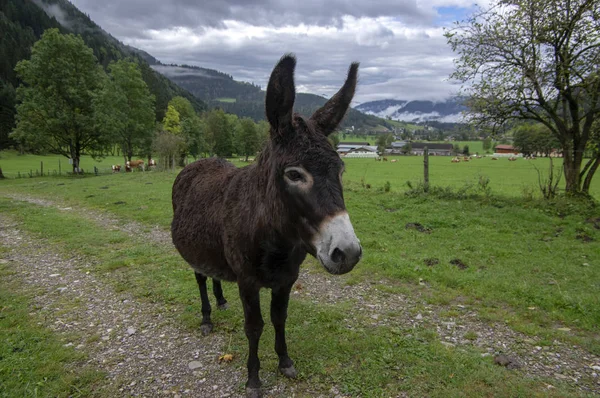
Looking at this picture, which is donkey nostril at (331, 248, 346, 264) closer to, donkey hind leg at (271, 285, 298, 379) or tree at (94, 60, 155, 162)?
donkey hind leg at (271, 285, 298, 379)

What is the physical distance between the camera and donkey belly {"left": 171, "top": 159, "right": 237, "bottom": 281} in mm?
4059

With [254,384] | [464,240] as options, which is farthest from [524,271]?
[254,384]

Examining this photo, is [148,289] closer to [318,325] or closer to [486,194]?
[318,325]

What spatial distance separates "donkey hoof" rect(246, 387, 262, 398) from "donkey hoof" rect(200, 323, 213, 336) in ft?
5.07

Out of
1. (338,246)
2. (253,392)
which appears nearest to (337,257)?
(338,246)

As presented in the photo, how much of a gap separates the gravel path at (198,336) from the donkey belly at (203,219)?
130cm

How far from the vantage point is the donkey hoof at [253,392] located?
3.70 metres

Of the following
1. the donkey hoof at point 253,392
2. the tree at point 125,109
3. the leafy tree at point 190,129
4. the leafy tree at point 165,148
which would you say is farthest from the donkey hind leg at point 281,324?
the leafy tree at point 190,129

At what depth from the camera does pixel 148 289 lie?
6.47 meters

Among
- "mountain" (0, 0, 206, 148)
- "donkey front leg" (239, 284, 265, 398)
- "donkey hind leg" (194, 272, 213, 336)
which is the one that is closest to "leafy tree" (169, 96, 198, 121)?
"mountain" (0, 0, 206, 148)

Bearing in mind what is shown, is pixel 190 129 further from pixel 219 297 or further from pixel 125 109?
pixel 219 297

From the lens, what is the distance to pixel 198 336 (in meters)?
4.96

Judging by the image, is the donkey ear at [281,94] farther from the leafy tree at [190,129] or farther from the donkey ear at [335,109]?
the leafy tree at [190,129]

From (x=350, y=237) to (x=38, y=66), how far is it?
41193 mm
